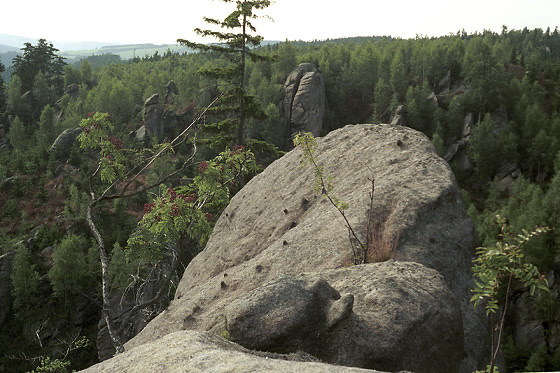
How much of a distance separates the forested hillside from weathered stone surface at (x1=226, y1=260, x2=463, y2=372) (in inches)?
240

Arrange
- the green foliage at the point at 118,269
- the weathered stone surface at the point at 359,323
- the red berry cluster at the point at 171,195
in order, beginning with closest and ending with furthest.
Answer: the weathered stone surface at the point at 359,323
the red berry cluster at the point at 171,195
the green foliage at the point at 118,269

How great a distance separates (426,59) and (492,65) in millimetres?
17647

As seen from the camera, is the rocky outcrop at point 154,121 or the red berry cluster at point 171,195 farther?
the rocky outcrop at point 154,121

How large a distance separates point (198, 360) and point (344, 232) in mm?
4501

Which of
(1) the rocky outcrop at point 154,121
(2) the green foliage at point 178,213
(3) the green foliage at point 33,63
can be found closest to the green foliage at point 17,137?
(1) the rocky outcrop at point 154,121

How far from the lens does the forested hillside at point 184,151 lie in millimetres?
45156

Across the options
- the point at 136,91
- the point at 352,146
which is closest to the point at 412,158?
the point at 352,146

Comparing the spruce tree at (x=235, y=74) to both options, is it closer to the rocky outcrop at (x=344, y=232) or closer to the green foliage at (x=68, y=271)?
the rocky outcrop at (x=344, y=232)

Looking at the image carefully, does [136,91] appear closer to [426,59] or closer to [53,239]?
[53,239]

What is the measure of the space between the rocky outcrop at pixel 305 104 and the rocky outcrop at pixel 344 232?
66663mm

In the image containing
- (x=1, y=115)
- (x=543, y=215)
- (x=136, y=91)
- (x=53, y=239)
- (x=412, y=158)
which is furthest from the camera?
(x=136, y=91)

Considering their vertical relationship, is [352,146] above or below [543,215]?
above

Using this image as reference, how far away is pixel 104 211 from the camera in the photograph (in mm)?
59062

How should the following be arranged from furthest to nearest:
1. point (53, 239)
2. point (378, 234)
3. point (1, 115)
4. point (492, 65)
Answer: point (1, 115)
point (492, 65)
point (53, 239)
point (378, 234)
